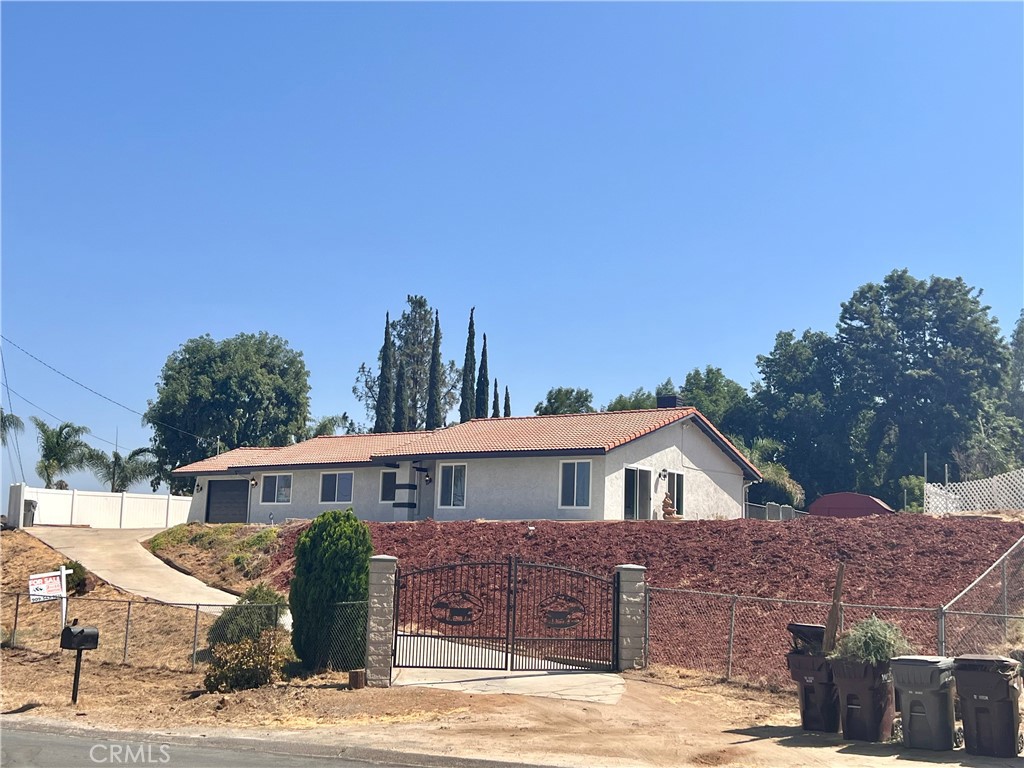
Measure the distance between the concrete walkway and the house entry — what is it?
1290 centimetres

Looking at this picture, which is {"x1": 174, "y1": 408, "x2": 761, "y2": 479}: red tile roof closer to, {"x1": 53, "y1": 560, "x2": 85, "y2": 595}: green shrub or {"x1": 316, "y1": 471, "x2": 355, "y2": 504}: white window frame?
{"x1": 316, "y1": 471, "x2": 355, "y2": 504}: white window frame

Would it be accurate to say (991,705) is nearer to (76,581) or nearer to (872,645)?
(872,645)

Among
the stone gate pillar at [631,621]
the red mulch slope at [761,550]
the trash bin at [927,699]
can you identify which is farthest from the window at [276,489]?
the trash bin at [927,699]

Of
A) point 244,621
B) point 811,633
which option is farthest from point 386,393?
point 811,633

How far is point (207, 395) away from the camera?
211ft

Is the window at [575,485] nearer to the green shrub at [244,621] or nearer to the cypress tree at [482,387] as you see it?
the green shrub at [244,621]

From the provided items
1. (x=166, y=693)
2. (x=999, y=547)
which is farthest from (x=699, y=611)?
(x=166, y=693)

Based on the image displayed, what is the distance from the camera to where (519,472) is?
3341 cm

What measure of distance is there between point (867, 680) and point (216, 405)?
57.1 meters

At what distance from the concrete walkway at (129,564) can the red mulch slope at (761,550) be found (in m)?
2.34

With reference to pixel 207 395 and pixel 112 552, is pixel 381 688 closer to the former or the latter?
pixel 112 552

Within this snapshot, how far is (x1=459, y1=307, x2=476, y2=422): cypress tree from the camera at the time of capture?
6725 centimetres

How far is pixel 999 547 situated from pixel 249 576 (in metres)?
19.8

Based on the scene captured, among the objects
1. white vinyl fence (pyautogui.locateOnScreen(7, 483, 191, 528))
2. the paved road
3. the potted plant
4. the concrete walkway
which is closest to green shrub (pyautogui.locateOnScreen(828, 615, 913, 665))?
the potted plant
